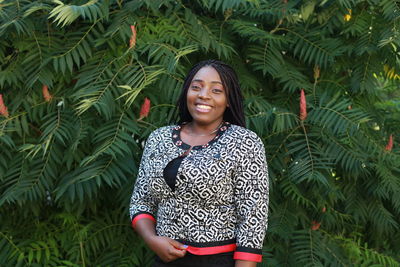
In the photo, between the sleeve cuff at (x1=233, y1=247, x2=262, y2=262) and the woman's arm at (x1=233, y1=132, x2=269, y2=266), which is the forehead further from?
the sleeve cuff at (x1=233, y1=247, x2=262, y2=262)

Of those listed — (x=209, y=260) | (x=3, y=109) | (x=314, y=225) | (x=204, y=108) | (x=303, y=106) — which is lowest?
(x=314, y=225)

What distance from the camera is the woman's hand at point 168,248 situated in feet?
8.89

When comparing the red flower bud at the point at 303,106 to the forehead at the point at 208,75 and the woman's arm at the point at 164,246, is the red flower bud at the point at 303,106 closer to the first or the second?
the forehead at the point at 208,75

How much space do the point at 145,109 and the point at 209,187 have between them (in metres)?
1.24

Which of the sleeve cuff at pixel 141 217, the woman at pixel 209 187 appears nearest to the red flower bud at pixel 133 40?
the woman at pixel 209 187

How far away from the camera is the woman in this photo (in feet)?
8.82

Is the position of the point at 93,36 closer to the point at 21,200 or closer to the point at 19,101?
the point at 19,101

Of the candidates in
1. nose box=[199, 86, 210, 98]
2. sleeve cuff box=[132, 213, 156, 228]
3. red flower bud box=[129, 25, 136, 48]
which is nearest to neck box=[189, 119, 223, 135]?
nose box=[199, 86, 210, 98]

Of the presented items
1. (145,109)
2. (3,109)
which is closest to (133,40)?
(145,109)

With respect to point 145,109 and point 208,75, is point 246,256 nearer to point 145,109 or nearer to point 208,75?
point 208,75

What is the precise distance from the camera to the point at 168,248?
2719mm

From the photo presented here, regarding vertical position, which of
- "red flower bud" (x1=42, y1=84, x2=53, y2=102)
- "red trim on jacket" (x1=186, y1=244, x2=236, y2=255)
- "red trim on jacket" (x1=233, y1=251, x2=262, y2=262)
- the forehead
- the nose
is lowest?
"red trim on jacket" (x1=186, y1=244, x2=236, y2=255)

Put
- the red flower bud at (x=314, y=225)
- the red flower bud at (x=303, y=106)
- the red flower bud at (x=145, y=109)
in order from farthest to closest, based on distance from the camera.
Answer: the red flower bud at (x=314, y=225) → the red flower bud at (x=303, y=106) → the red flower bud at (x=145, y=109)

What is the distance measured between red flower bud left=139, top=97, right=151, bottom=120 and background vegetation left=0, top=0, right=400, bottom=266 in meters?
0.03
